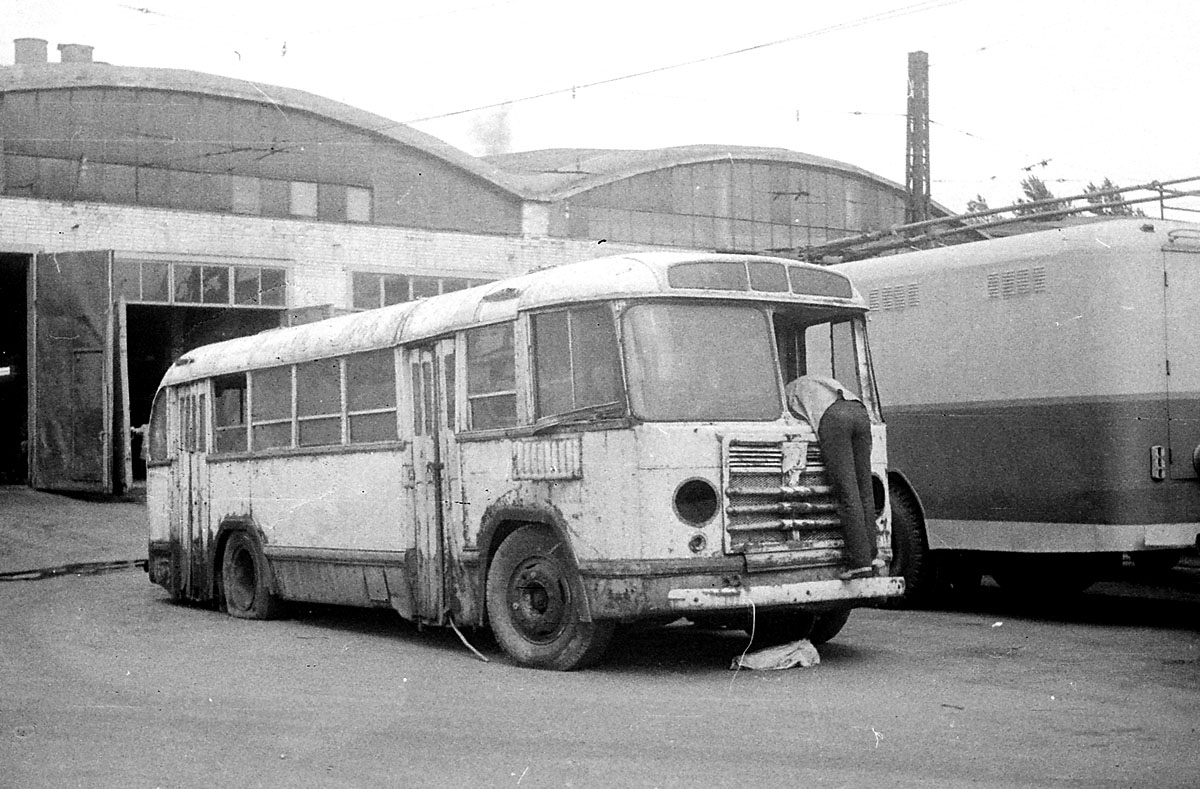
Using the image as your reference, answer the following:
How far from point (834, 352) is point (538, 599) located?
2788 millimetres

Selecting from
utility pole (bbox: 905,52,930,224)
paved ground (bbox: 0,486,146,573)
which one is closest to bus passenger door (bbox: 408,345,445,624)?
paved ground (bbox: 0,486,146,573)

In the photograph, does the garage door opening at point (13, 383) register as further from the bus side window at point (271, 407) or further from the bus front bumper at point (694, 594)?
the bus front bumper at point (694, 594)

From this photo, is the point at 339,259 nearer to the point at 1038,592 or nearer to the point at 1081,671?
the point at 1038,592

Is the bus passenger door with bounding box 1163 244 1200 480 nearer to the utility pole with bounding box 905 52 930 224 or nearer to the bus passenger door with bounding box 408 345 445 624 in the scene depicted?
the bus passenger door with bounding box 408 345 445 624

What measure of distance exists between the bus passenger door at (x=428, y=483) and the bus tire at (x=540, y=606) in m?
0.81

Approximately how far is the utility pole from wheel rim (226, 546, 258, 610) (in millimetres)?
17430

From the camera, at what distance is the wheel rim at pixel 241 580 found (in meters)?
14.2

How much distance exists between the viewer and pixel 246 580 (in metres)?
14.3

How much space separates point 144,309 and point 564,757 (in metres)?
30.1

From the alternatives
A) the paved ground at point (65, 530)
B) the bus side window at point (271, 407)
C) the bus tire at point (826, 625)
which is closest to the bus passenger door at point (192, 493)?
the bus side window at point (271, 407)

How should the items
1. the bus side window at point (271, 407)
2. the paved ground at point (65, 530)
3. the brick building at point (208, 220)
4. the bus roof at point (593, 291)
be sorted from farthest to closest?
the brick building at point (208, 220) → the paved ground at point (65, 530) → the bus side window at point (271, 407) → the bus roof at point (593, 291)

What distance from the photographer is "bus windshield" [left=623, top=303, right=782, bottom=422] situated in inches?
368

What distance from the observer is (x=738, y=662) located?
986 cm

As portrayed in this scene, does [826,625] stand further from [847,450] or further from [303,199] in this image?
[303,199]
